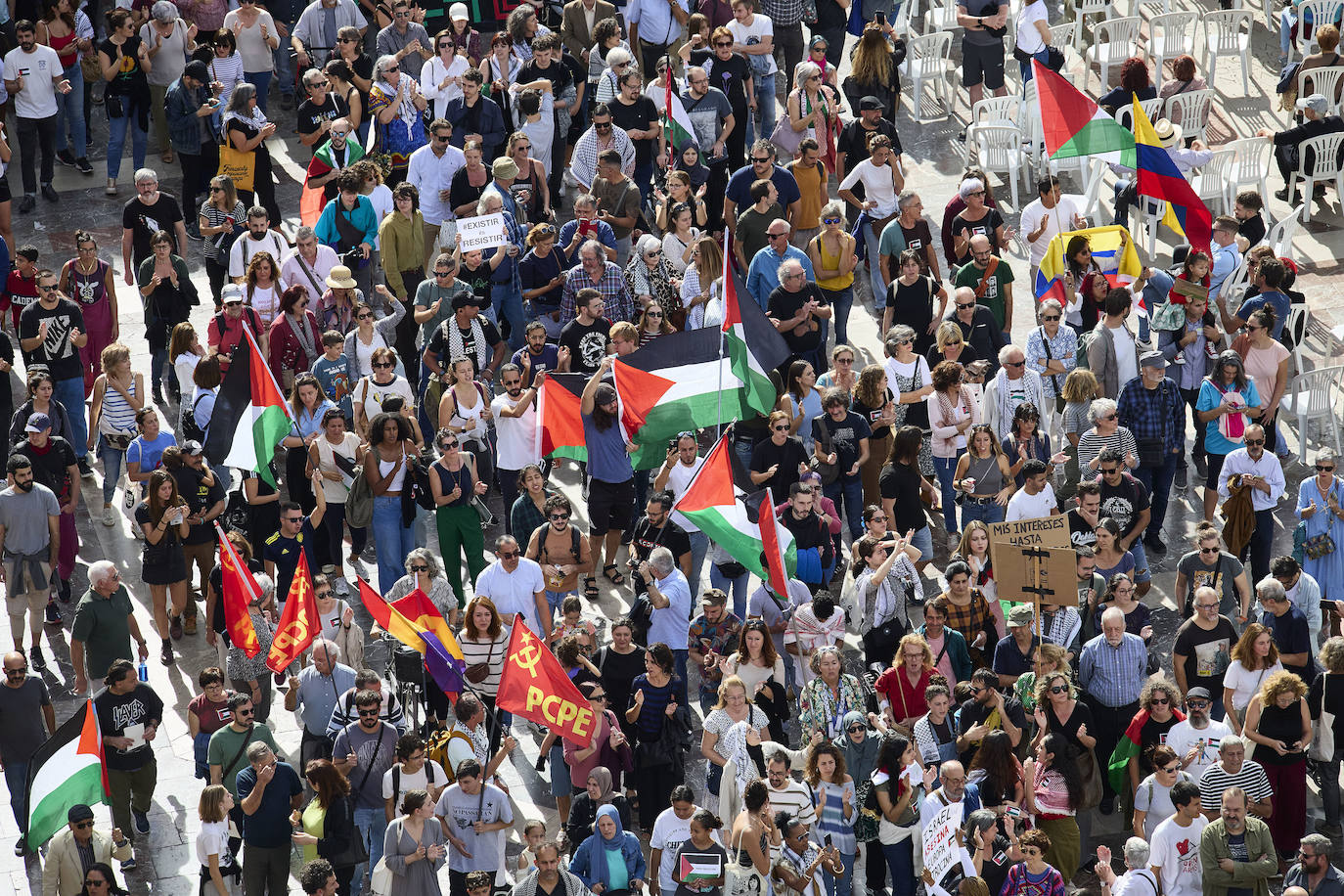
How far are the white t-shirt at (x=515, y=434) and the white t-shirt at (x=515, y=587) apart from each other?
1.58m

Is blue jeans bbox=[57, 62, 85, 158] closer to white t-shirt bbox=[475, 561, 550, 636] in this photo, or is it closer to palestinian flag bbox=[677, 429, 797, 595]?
white t-shirt bbox=[475, 561, 550, 636]

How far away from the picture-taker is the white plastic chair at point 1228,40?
26.7 meters

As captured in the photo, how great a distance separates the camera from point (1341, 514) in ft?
62.0

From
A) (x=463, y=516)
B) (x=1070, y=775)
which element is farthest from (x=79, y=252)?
(x=1070, y=775)

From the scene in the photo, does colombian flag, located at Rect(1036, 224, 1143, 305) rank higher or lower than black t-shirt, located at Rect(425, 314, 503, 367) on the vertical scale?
higher

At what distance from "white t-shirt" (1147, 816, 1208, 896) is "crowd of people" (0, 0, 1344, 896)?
0.03m

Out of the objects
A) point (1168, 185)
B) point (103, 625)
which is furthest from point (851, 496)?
point (103, 625)

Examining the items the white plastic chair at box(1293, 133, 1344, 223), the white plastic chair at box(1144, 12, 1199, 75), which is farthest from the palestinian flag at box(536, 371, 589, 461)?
the white plastic chair at box(1144, 12, 1199, 75)

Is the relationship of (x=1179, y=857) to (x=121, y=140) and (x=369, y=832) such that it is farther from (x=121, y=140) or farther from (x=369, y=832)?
(x=121, y=140)

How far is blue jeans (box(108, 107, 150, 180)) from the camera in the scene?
2466 cm

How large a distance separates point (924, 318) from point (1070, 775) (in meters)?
5.53

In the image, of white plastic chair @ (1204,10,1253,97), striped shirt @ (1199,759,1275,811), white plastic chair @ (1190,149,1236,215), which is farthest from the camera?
white plastic chair @ (1204,10,1253,97)

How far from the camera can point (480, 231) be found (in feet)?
69.6

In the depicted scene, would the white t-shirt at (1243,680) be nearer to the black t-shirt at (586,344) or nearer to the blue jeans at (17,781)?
the black t-shirt at (586,344)
